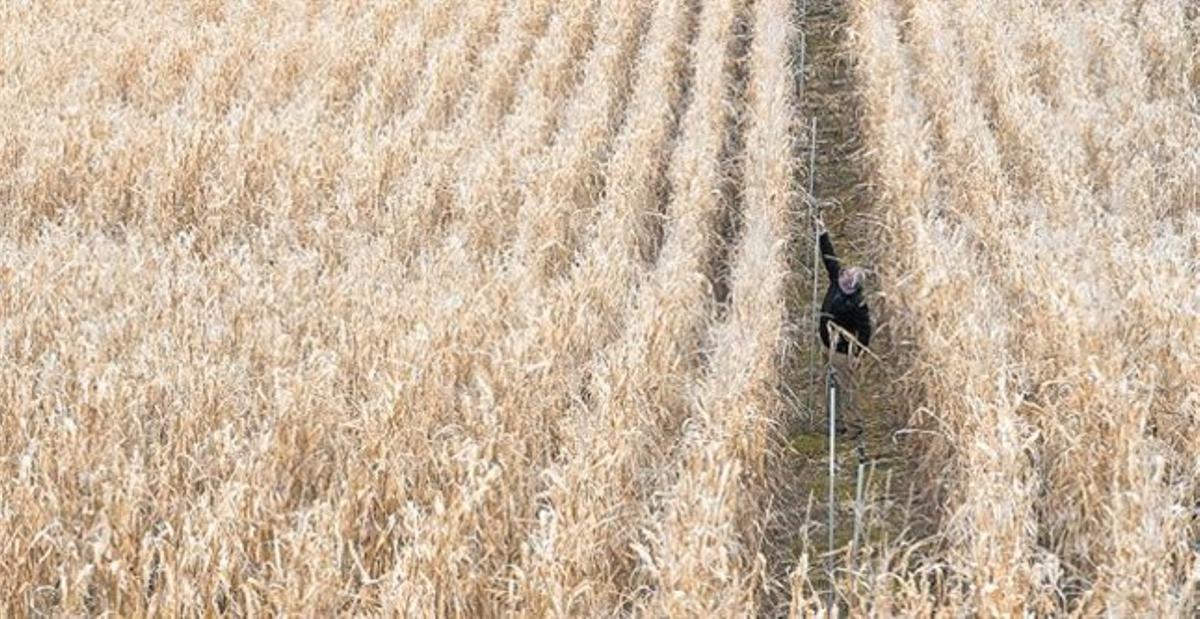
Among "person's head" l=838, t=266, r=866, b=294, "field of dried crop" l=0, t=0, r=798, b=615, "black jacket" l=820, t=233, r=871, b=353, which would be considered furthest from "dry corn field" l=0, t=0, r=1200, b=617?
"person's head" l=838, t=266, r=866, b=294

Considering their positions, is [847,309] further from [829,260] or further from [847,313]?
[829,260]

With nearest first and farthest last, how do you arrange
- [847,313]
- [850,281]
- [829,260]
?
[850,281] → [847,313] → [829,260]

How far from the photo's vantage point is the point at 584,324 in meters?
5.91

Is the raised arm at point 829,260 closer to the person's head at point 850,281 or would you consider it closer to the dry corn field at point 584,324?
the person's head at point 850,281

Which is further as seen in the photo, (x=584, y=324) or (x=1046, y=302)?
(x=584, y=324)

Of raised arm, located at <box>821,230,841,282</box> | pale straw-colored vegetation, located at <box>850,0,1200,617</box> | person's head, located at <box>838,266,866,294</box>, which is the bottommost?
pale straw-colored vegetation, located at <box>850,0,1200,617</box>

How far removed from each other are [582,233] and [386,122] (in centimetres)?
265

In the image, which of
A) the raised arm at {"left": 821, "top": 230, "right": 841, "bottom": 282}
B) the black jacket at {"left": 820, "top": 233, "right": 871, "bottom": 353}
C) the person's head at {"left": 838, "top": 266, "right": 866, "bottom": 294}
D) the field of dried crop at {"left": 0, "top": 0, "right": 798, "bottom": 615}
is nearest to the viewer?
the field of dried crop at {"left": 0, "top": 0, "right": 798, "bottom": 615}

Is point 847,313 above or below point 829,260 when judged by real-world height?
below

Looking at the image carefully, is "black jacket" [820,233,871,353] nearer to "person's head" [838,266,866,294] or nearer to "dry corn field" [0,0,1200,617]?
"person's head" [838,266,866,294]

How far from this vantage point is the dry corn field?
412cm

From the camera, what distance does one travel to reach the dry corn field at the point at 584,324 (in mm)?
4125

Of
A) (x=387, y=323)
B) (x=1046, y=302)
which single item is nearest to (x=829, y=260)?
(x=1046, y=302)

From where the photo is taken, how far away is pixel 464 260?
267 inches
